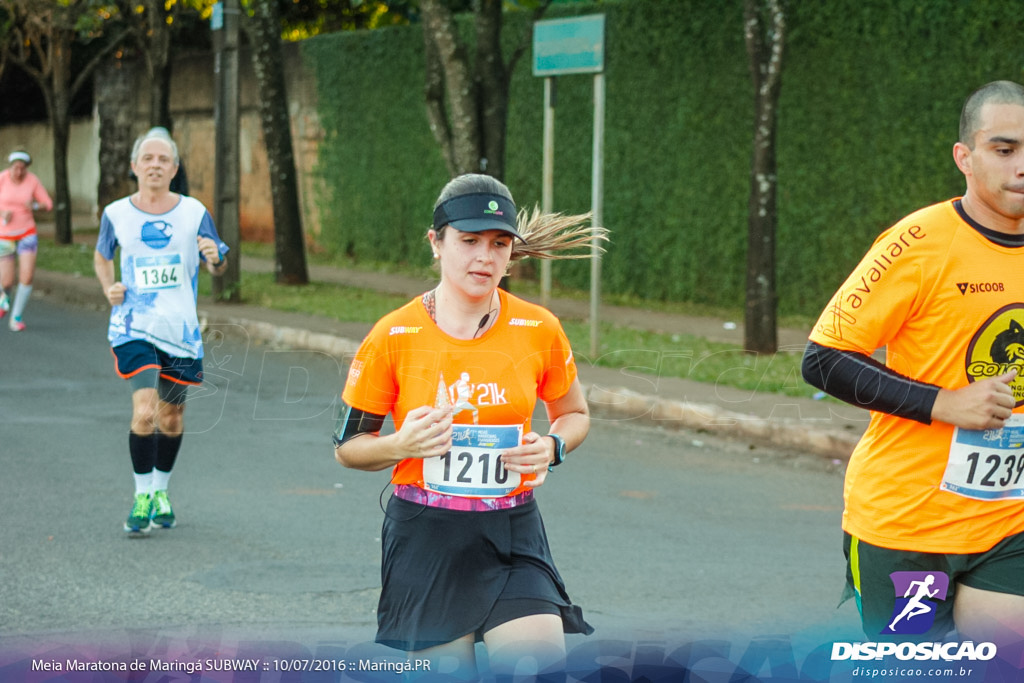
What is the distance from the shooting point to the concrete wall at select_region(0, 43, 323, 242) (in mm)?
26016

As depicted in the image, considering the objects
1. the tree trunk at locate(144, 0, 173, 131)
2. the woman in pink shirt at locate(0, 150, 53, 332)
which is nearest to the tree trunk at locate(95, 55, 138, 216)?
the tree trunk at locate(144, 0, 173, 131)

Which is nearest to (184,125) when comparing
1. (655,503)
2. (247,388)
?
(247,388)

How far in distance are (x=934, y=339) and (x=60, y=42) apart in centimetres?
2731

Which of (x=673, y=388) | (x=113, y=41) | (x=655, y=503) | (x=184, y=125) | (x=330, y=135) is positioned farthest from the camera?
A: (x=184, y=125)

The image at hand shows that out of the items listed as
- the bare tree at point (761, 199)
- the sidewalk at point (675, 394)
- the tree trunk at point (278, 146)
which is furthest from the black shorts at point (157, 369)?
the tree trunk at point (278, 146)

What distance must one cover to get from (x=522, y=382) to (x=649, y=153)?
47.8 ft

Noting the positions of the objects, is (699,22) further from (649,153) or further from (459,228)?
(459,228)

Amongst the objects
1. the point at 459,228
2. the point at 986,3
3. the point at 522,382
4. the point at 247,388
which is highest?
the point at 986,3

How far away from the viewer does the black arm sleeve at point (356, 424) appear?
12.0ft

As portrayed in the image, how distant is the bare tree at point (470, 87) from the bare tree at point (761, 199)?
11.7 feet

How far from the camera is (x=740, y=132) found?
54.6 ft

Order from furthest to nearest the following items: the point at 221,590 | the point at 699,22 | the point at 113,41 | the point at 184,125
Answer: the point at 184,125
the point at 113,41
the point at 699,22
the point at 221,590

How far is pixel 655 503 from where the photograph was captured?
787 cm

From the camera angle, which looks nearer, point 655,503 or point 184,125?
point 655,503
